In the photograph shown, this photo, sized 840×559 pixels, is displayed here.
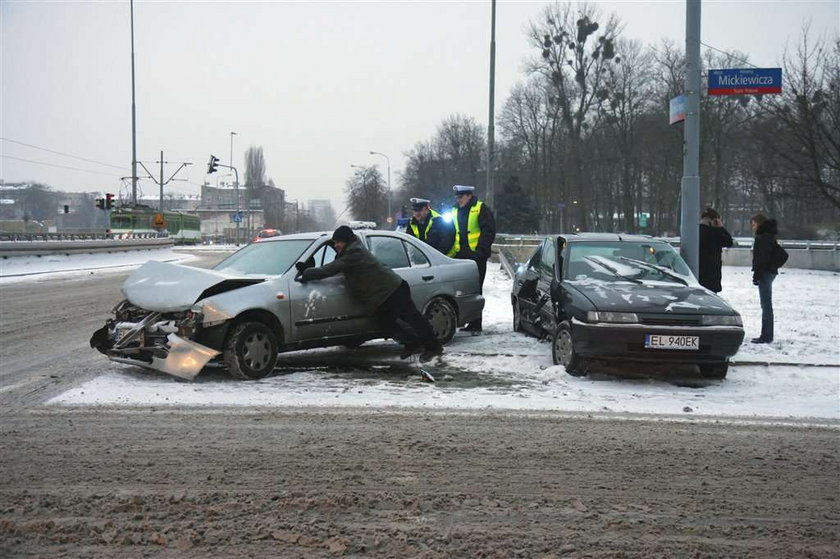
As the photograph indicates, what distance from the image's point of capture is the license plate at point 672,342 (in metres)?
7.36

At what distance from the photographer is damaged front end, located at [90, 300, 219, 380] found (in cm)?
695

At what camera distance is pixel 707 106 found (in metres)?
42.6

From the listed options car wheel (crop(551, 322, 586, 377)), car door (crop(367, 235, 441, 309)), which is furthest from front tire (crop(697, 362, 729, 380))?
car door (crop(367, 235, 441, 309))

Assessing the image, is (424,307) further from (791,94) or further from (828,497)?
(791,94)

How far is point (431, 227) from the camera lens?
455 inches

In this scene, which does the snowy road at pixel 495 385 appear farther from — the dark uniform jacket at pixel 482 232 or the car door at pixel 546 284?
the dark uniform jacket at pixel 482 232

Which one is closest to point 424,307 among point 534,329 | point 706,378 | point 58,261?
point 534,329

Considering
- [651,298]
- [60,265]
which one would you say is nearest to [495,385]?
[651,298]

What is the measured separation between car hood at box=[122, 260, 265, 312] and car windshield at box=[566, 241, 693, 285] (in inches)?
152

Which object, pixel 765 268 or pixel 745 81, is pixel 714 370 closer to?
pixel 765 268

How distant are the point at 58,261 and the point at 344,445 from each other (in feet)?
84.3

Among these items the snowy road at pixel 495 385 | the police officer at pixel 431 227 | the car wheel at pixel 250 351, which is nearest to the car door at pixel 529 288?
the snowy road at pixel 495 385

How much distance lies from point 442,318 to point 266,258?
8.28ft

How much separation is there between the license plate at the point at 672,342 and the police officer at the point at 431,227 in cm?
460
